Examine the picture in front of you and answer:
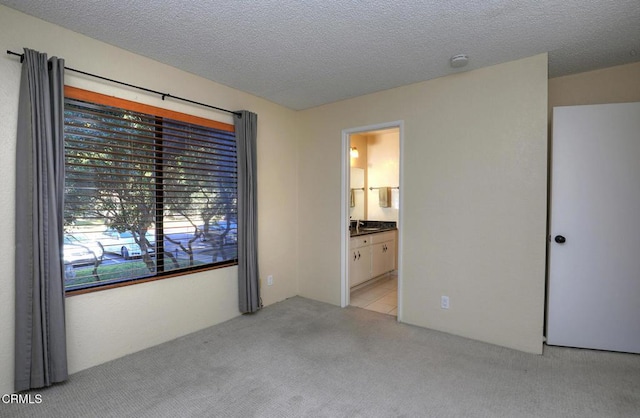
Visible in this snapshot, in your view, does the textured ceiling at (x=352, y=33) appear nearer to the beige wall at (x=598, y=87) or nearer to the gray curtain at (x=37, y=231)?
the beige wall at (x=598, y=87)

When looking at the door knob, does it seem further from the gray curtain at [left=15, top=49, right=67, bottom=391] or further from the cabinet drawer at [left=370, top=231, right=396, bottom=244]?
the gray curtain at [left=15, top=49, right=67, bottom=391]

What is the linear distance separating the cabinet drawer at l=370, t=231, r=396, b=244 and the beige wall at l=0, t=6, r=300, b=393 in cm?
129

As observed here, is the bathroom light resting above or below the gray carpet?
above

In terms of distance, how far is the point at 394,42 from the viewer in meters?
2.42

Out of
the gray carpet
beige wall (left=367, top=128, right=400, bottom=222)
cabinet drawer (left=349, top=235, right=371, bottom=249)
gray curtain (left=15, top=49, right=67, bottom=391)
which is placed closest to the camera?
the gray carpet

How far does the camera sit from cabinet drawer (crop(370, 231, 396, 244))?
16.0 feet

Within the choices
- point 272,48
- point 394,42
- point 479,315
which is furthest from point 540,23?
point 479,315

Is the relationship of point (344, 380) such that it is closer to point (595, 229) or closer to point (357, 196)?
point (595, 229)

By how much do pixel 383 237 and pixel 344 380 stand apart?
10.2 feet

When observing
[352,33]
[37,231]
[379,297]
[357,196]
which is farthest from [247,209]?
[357,196]

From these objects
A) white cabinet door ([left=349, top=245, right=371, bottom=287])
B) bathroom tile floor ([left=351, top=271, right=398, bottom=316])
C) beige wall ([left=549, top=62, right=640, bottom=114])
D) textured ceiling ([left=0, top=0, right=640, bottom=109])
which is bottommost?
bathroom tile floor ([left=351, top=271, right=398, bottom=316])

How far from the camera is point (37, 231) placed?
6.82 feet

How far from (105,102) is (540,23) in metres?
3.20

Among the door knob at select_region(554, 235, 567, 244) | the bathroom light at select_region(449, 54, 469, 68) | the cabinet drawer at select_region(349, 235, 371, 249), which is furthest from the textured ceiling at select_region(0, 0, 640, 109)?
the cabinet drawer at select_region(349, 235, 371, 249)
